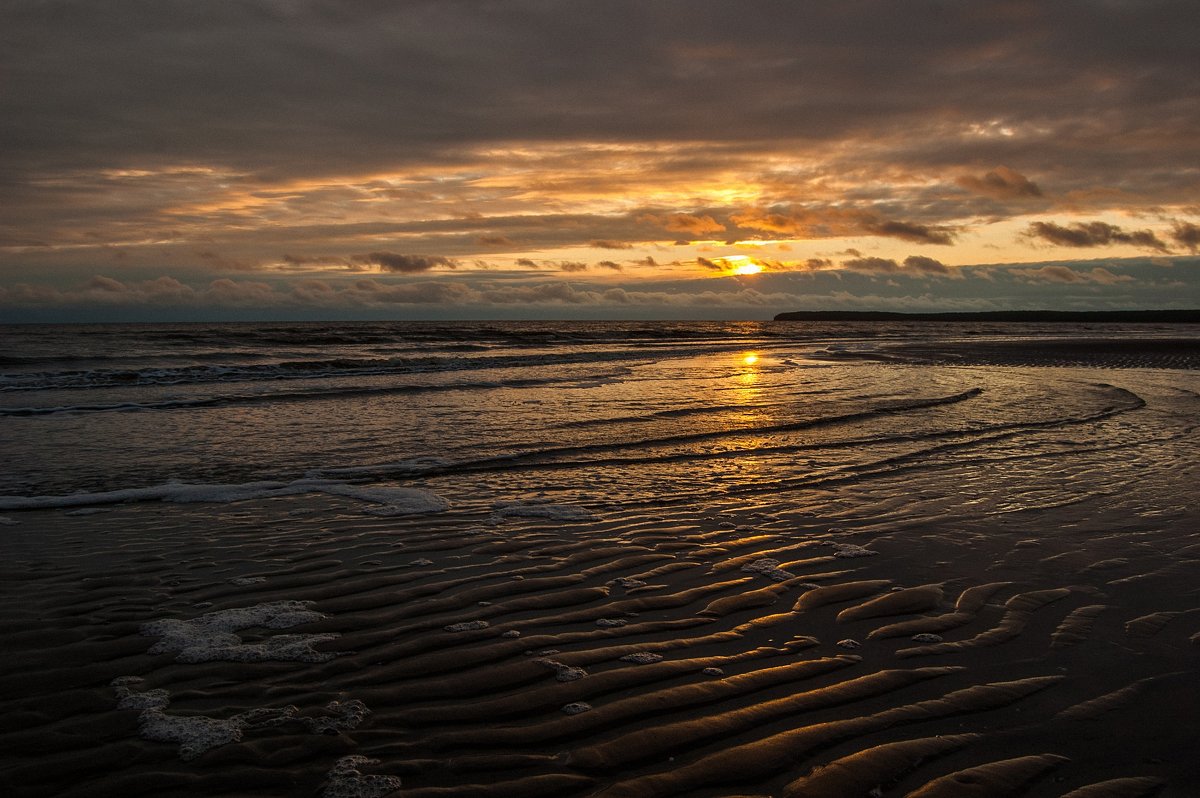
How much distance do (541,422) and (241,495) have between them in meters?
7.26

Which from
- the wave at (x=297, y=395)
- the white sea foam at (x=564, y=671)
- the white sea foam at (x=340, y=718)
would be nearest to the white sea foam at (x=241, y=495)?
the white sea foam at (x=564, y=671)

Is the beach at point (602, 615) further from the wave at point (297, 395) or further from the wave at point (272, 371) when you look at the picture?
the wave at point (272, 371)

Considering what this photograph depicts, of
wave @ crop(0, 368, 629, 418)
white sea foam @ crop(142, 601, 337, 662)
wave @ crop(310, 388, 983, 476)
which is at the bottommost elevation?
white sea foam @ crop(142, 601, 337, 662)

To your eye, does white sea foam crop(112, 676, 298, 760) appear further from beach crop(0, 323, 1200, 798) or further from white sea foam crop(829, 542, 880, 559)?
white sea foam crop(829, 542, 880, 559)

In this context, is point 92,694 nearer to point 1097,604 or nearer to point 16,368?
point 1097,604

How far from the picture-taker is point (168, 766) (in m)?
3.64

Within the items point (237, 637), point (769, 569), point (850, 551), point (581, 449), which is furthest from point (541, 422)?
point (237, 637)

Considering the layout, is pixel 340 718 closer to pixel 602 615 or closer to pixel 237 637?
pixel 237 637

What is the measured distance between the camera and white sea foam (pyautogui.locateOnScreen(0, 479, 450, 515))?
8.91m

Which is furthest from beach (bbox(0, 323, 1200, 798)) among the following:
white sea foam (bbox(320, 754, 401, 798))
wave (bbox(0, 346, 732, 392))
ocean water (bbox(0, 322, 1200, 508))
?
wave (bbox(0, 346, 732, 392))

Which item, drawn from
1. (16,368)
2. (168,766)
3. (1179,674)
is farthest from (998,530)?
(16,368)

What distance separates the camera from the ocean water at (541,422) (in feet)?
36.0

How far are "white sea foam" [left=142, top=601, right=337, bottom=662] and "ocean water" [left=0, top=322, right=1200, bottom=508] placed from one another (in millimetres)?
4517

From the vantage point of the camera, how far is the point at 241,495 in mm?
9461
